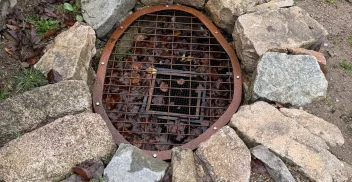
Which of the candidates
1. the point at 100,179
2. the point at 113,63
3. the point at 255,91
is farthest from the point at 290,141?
the point at 113,63

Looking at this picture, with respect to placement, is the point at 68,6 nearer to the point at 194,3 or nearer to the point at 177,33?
the point at 177,33

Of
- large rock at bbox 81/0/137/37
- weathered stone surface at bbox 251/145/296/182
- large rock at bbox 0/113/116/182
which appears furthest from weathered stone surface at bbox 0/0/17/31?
weathered stone surface at bbox 251/145/296/182

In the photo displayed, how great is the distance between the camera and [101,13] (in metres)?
3.65

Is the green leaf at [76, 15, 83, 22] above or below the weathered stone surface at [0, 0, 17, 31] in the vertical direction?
below

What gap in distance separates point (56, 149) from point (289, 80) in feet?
6.00

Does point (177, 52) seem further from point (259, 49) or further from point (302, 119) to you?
point (302, 119)

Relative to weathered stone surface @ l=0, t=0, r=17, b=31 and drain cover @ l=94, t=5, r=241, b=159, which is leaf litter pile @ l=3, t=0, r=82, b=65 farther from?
drain cover @ l=94, t=5, r=241, b=159

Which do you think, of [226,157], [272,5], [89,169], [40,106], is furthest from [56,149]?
[272,5]

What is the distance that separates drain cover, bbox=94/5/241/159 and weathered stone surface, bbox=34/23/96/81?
174 mm

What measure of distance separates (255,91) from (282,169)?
0.72 meters

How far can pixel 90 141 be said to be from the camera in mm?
2754

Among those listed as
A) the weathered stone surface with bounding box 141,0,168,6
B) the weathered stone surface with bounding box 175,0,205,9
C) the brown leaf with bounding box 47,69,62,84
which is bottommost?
the brown leaf with bounding box 47,69,62,84

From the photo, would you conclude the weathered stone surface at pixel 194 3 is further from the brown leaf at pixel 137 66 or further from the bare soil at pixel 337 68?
the bare soil at pixel 337 68

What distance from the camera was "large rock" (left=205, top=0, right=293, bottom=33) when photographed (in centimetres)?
368
